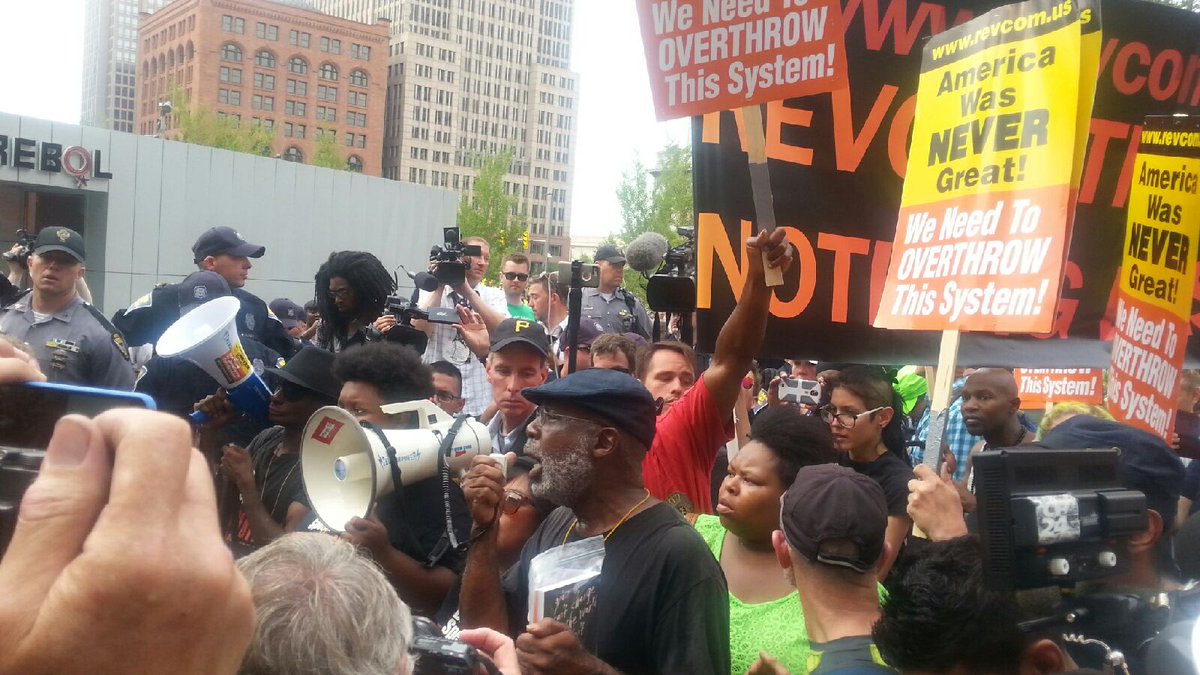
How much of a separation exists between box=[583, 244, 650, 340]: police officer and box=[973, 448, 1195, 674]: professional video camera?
5.86 metres

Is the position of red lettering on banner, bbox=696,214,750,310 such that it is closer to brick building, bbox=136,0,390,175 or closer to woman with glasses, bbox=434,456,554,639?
woman with glasses, bbox=434,456,554,639

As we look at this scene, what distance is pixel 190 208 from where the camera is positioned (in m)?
21.4

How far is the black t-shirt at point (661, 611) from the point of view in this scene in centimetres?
237

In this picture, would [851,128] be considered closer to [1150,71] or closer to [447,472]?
[1150,71]

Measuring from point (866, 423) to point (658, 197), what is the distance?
122 feet

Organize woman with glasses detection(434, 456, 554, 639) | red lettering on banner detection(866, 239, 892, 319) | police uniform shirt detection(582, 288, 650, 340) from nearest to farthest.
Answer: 1. woman with glasses detection(434, 456, 554, 639)
2. red lettering on banner detection(866, 239, 892, 319)
3. police uniform shirt detection(582, 288, 650, 340)

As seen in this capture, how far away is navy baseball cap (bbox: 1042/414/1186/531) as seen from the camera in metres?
3.37

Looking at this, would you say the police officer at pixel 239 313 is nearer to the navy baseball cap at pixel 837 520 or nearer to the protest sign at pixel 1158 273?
the navy baseball cap at pixel 837 520

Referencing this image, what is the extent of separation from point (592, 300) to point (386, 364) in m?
4.76

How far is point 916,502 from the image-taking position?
2.76 meters

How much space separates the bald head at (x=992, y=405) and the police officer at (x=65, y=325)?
14.1ft

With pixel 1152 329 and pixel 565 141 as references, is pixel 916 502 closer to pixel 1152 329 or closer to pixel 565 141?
pixel 1152 329

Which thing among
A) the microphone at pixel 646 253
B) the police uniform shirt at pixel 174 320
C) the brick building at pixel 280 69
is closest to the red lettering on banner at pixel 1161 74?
the microphone at pixel 646 253

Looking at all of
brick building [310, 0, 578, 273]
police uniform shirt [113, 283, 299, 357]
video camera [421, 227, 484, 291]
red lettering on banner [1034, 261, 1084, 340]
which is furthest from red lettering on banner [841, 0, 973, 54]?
brick building [310, 0, 578, 273]
